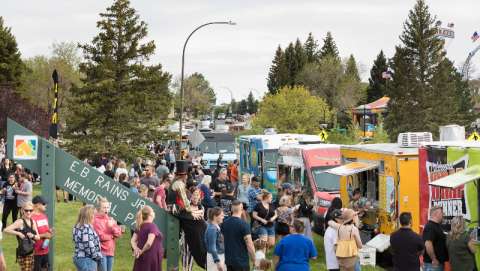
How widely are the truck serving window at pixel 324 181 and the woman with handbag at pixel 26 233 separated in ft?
31.5

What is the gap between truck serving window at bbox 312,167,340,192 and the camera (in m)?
18.8

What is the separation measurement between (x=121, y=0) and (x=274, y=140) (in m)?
19.3

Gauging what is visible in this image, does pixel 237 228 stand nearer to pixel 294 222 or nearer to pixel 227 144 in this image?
pixel 294 222

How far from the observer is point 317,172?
62.5 feet

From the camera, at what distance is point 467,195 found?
11445 millimetres

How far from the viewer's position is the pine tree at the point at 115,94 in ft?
130

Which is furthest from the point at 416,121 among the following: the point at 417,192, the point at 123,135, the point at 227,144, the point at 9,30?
the point at 417,192

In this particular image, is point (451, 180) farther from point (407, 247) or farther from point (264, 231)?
point (264, 231)

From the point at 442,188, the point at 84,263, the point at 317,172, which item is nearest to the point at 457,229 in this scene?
the point at 442,188

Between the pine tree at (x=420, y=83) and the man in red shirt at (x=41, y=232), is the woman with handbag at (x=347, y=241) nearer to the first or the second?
the man in red shirt at (x=41, y=232)

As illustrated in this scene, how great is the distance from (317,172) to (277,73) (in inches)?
3082

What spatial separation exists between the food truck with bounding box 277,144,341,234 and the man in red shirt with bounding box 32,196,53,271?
27.4ft

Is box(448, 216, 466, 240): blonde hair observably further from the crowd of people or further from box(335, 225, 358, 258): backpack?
box(335, 225, 358, 258): backpack

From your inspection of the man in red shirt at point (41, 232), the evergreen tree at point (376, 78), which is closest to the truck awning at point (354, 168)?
the man in red shirt at point (41, 232)
